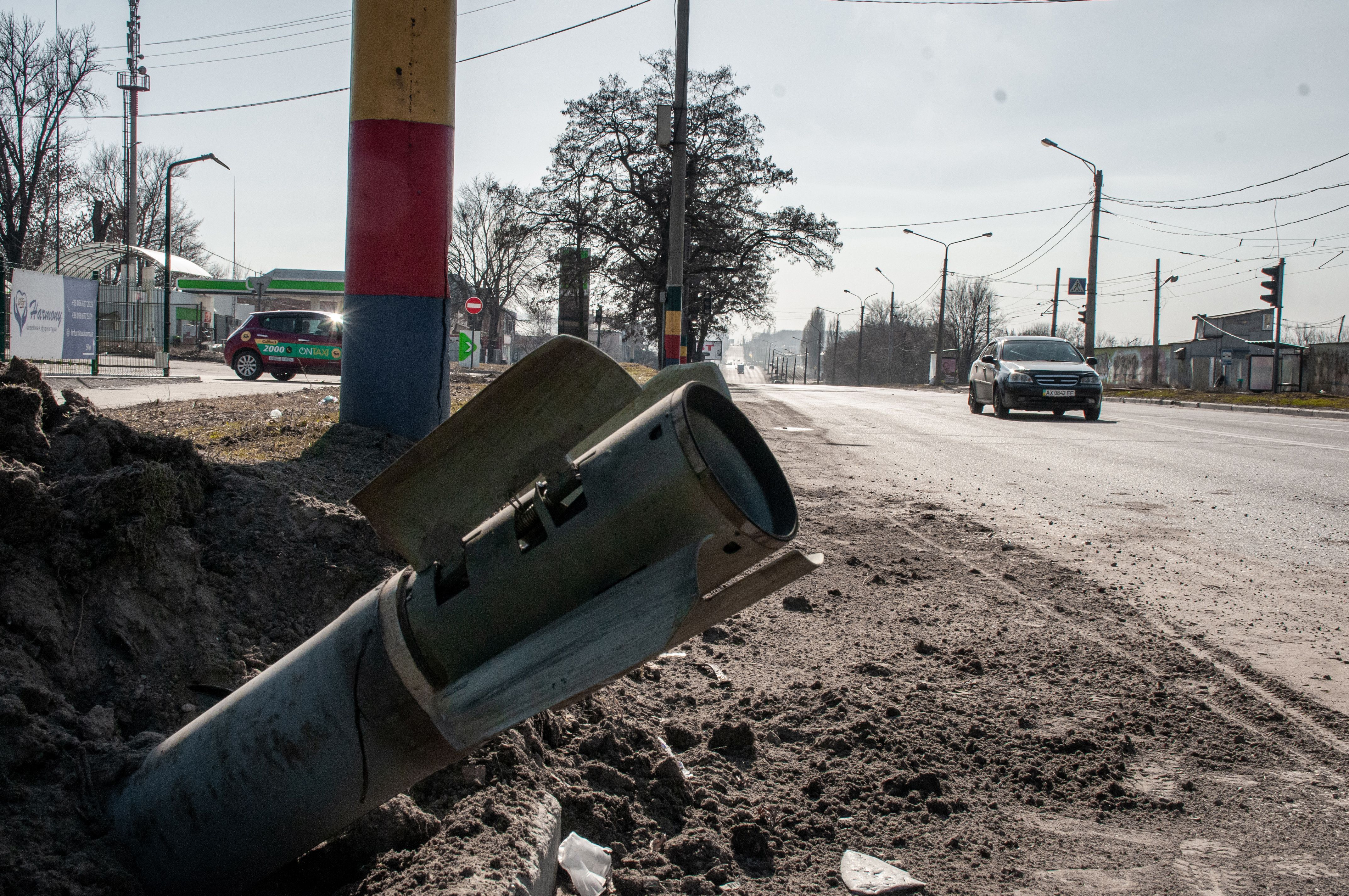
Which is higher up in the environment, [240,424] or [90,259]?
[90,259]

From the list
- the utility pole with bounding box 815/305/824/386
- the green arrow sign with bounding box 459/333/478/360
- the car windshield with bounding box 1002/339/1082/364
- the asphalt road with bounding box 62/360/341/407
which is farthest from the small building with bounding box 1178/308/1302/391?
the utility pole with bounding box 815/305/824/386

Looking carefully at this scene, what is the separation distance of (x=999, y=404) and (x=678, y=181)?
304 inches

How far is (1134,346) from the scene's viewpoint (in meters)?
46.6

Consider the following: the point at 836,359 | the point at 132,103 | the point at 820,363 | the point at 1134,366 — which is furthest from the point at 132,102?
the point at 820,363

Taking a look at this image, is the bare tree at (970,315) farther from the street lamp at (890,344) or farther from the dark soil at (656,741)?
the dark soil at (656,741)

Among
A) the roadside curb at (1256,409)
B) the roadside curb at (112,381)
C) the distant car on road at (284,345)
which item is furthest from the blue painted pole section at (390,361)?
the roadside curb at (1256,409)

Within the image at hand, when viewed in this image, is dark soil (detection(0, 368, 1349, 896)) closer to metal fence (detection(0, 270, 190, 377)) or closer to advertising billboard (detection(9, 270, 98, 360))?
advertising billboard (detection(9, 270, 98, 360))

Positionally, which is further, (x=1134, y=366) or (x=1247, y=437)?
(x=1134, y=366)

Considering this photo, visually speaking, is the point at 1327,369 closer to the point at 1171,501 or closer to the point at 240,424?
the point at 1171,501

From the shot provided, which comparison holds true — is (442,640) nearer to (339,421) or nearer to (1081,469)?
(339,421)

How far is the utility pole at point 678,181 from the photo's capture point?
17.8 meters

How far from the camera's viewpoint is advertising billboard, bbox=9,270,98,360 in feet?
52.1

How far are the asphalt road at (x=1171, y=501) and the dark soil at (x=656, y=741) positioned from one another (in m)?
0.67

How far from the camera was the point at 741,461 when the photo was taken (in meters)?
1.54
